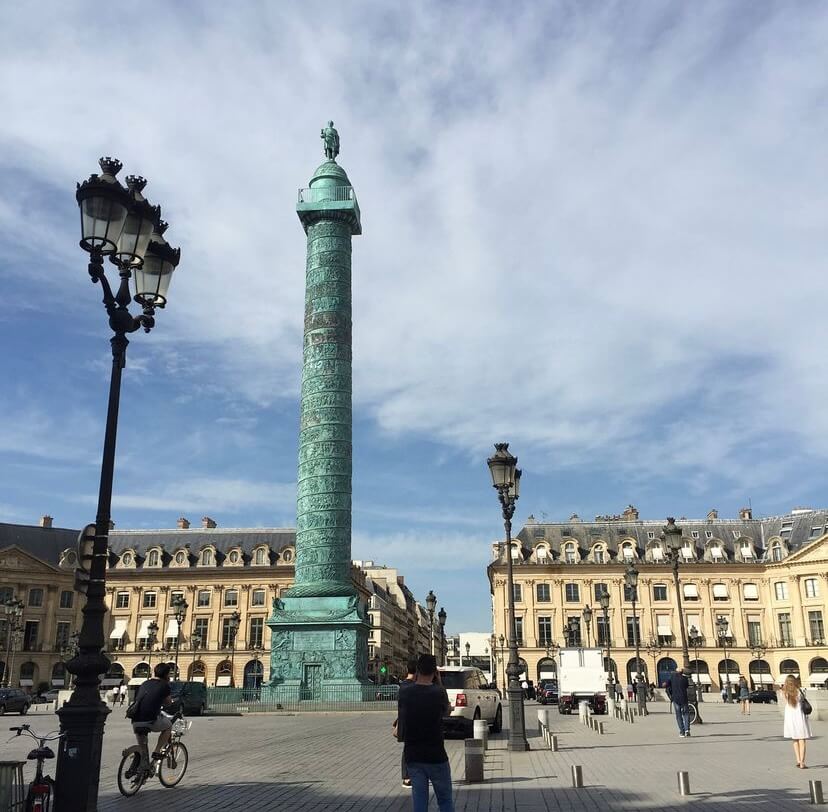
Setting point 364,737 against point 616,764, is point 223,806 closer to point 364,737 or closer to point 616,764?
point 616,764

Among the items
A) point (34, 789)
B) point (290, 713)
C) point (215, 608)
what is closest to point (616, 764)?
point (34, 789)

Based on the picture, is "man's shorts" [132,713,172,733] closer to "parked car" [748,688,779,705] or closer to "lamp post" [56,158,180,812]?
"lamp post" [56,158,180,812]

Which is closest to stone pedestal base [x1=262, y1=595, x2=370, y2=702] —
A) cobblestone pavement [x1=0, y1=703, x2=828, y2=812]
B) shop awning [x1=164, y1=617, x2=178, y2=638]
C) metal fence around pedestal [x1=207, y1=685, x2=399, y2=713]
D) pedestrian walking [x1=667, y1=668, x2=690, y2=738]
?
metal fence around pedestal [x1=207, y1=685, x2=399, y2=713]

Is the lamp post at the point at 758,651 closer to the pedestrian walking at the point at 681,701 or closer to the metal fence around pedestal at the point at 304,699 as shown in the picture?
the metal fence around pedestal at the point at 304,699

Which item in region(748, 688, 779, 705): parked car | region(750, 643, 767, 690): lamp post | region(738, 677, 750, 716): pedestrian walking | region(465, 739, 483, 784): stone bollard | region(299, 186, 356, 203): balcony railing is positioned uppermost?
region(299, 186, 356, 203): balcony railing

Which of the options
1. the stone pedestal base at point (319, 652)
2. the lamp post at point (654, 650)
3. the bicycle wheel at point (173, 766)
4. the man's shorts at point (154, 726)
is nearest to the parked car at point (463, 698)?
the bicycle wheel at point (173, 766)

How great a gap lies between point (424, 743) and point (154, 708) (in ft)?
17.9

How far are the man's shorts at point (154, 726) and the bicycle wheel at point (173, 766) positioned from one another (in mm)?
388

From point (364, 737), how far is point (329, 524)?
1766 cm

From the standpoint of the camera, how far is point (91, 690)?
26.0ft

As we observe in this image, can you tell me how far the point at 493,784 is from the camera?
11.5 m

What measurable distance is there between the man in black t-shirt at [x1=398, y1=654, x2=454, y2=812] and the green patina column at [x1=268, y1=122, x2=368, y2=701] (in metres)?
29.8

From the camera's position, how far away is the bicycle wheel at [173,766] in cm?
1123

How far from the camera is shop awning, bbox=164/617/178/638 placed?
69.1 m
